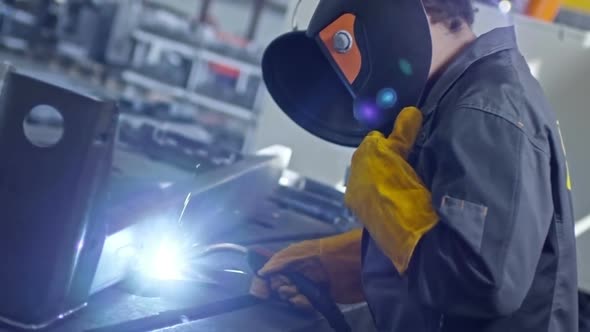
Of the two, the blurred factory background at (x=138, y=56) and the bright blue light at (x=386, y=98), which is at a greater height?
the bright blue light at (x=386, y=98)

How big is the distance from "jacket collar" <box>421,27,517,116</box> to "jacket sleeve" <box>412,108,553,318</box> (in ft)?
0.34

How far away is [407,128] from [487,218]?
0.61ft

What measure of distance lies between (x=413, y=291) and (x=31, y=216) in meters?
0.42

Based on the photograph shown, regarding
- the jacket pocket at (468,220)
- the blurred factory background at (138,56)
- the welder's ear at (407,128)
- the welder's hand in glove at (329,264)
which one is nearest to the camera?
the jacket pocket at (468,220)

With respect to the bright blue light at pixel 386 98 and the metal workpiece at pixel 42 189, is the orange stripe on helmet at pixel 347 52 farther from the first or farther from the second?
the metal workpiece at pixel 42 189

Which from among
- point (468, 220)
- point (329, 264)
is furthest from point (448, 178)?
point (329, 264)

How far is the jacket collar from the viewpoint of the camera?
0.91 m

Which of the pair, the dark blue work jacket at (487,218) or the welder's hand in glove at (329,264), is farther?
the welder's hand in glove at (329,264)

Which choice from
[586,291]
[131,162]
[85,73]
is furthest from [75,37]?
[586,291]

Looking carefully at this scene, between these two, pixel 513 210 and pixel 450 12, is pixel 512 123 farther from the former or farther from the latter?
pixel 450 12

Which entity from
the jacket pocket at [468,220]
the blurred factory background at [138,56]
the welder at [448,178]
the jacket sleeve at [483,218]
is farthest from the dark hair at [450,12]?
the blurred factory background at [138,56]

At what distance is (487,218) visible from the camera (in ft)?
2.50

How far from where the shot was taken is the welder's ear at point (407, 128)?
904 mm

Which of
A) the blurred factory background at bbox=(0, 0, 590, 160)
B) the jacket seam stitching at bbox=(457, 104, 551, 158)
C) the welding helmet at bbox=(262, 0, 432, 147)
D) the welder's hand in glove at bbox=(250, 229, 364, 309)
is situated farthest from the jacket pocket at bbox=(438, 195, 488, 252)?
the blurred factory background at bbox=(0, 0, 590, 160)
